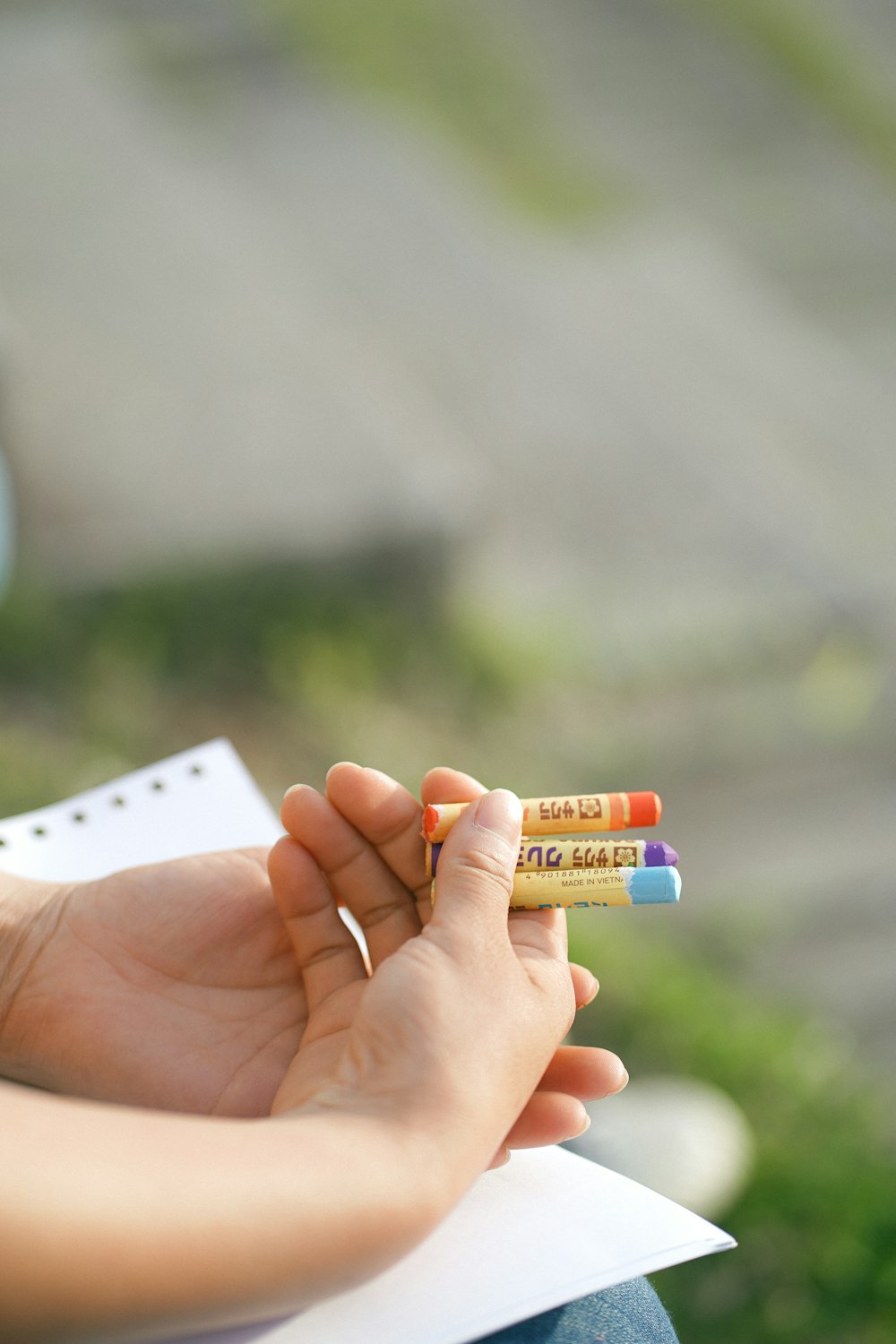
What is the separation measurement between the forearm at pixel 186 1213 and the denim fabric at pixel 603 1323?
157 mm

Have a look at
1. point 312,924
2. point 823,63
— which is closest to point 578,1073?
point 312,924

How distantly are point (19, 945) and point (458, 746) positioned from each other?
158 cm

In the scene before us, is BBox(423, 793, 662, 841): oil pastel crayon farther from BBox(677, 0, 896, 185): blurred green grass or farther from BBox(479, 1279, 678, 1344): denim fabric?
BBox(677, 0, 896, 185): blurred green grass

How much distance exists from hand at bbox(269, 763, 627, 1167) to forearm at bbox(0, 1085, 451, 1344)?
0.06m

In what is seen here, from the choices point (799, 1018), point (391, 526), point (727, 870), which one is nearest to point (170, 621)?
point (391, 526)

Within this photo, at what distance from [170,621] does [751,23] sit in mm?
4614

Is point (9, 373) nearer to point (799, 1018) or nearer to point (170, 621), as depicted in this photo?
point (170, 621)

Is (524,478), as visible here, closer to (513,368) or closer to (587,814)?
(513,368)

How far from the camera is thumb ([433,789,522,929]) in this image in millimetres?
1064

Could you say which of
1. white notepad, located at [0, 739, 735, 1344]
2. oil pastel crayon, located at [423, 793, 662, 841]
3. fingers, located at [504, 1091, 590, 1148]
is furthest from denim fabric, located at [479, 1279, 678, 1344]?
oil pastel crayon, located at [423, 793, 662, 841]

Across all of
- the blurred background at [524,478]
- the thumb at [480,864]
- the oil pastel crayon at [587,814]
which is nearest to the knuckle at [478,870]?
the thumb at [480,864]

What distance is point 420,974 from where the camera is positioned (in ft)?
3.28

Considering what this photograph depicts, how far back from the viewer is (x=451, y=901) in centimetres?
107

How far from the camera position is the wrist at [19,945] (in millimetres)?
1199
